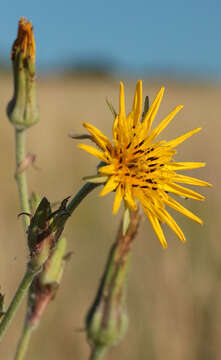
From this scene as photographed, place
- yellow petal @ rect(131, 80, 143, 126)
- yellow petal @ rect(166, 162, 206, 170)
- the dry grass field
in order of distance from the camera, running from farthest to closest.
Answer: the dry grass field < yellow petal @ rect(166, 162, 206, 170) < yellow petal @ rect(131, 80, 143, 126)

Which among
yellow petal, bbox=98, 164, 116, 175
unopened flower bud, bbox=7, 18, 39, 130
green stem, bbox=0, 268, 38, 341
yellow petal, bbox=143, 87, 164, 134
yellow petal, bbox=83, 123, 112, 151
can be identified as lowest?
green stem, bbox=0, 268, 38, 341

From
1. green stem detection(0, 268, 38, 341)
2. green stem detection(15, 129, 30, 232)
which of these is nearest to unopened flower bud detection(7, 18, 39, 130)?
green stem detection(15, 129, 30, 232)

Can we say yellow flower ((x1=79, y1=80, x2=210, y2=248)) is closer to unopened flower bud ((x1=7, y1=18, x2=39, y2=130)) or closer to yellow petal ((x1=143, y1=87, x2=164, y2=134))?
yellow petal ((x1=143, y1=87, x2=164, y2=134))

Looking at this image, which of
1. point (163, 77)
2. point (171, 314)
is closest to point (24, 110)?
point (171, 314)

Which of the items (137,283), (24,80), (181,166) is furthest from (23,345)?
(137,283)

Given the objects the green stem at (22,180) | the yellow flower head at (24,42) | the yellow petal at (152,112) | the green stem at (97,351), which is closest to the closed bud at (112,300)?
the green stem at (97,351)

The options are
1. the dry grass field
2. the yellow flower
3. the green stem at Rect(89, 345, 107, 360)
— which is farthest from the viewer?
the dry grass field

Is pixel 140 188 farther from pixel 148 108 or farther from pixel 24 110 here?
pixel 24 110

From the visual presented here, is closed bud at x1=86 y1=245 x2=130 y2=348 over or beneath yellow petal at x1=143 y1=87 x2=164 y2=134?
beneath

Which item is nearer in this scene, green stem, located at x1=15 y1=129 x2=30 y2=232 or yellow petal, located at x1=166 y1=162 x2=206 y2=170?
green stem, located at x1=15 y1=129 x2=30 y2=232
